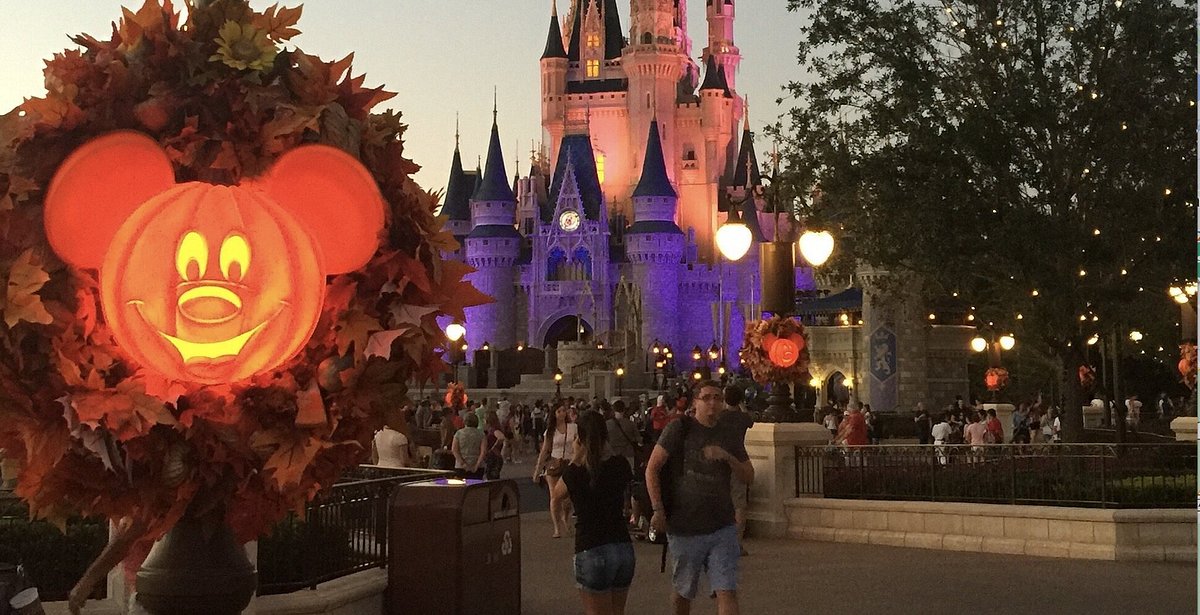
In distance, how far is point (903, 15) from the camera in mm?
20266

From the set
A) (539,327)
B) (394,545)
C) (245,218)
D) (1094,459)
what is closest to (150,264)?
(245,218)

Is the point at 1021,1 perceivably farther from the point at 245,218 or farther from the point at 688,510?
the point at 245,218

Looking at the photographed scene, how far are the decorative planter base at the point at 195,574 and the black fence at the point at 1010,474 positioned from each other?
11.0m

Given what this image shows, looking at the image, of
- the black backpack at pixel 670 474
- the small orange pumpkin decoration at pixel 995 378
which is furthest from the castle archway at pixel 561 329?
the black backpack at pixel 670 474

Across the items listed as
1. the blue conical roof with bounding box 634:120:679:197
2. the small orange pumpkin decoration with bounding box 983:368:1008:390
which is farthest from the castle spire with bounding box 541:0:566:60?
the small orange pumpkin decoration with bounding box 983:368:1008:390

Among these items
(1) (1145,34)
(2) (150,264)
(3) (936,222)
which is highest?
(1) (1145,34)

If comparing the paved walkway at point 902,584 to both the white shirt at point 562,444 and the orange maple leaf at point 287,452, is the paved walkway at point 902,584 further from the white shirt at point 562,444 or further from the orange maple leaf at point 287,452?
the orange maple leaf at point 287,452

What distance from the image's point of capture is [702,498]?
7668 mm

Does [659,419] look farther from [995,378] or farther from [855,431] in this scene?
[995,378]

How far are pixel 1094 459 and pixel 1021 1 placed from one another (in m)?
8.78

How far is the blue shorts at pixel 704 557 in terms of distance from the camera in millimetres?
7680

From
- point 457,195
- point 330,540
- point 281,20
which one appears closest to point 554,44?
point 457,195

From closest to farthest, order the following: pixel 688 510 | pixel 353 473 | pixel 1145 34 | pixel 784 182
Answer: pixel 688 510, pixel 353 473, pixel 1145 34, pixel 784 182

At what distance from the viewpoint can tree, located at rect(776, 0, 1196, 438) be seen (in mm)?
19641
